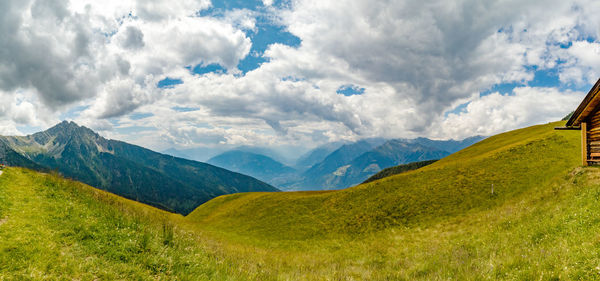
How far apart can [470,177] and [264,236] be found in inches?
1281

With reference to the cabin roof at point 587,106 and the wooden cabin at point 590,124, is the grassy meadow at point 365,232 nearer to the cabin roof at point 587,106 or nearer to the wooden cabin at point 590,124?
the wooden cabin at point 590,124

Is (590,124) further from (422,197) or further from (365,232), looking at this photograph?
(365,232)

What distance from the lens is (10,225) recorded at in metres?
9.49

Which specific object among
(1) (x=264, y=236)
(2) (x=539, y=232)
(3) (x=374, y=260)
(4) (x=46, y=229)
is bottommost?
(1) (x=264, y=236)

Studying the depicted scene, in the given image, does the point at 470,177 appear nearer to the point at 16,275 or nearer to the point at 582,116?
the point at 582,116

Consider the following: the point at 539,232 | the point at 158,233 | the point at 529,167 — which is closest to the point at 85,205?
the point at 158,233

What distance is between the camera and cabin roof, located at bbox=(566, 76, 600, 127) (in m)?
21.1

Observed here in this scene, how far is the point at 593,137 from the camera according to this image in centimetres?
2369

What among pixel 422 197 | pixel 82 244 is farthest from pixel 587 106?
pixel 82 244

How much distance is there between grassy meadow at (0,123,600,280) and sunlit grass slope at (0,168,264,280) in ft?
0.14

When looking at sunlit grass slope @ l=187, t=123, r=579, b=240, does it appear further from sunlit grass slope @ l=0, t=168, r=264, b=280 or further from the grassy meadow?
sunlit grass slope @ l=0, t=168, r=264, b=280

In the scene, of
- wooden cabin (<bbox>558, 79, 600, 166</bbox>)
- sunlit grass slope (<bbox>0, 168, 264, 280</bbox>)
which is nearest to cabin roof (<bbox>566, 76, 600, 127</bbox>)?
wooden cabin (<bbox>558, 79, 600, 166</bbox>)

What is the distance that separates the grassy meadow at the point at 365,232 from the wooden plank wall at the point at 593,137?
1.96 metres

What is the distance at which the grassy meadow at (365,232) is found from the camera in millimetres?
8828
